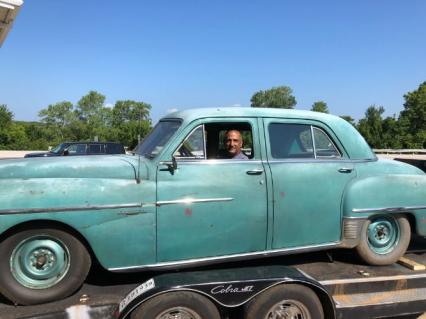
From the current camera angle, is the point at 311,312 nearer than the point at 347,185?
Yes

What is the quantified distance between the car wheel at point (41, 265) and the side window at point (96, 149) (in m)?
12.7

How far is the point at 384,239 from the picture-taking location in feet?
13.6

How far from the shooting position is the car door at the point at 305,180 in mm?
3688

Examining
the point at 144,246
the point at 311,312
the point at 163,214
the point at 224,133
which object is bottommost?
the point at 311,312

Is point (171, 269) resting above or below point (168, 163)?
below

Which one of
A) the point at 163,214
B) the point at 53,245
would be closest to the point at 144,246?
the point at 163,214

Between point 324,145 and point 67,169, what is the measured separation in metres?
2.43

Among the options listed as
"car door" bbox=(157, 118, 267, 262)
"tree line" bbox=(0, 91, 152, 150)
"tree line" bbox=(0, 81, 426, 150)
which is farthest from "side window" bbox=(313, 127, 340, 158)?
"tree line" bbox=(0, 91, 152, 150)

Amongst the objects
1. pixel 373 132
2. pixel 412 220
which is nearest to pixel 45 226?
pixel 412 220

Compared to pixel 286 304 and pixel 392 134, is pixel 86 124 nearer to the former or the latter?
pixel 392 134

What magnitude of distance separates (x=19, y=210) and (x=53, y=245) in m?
0.38

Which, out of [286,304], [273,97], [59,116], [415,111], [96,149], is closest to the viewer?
[286,304]

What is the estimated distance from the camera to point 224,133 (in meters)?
4.11

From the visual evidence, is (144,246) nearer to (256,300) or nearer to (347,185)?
(256,300)
